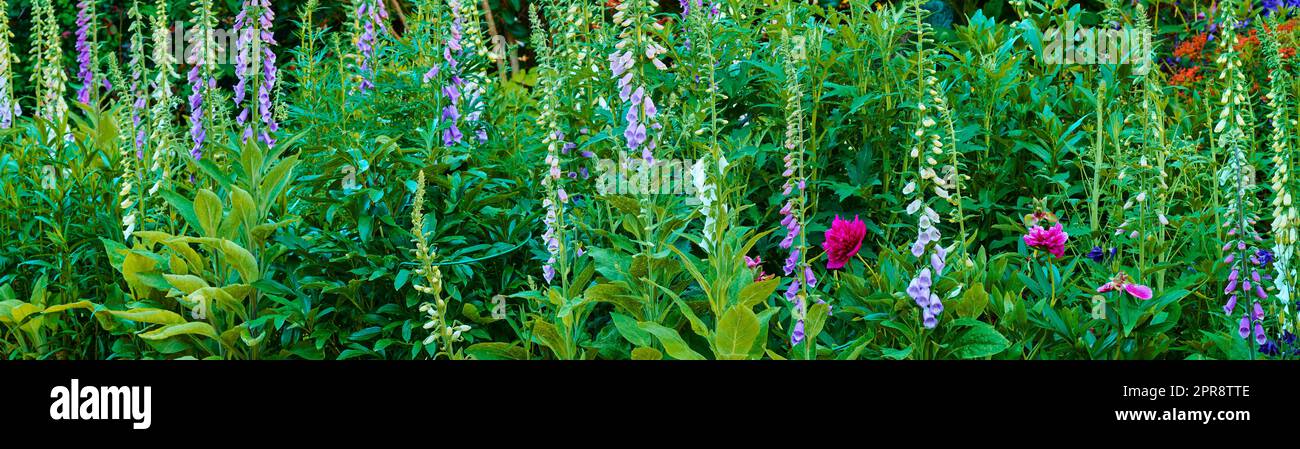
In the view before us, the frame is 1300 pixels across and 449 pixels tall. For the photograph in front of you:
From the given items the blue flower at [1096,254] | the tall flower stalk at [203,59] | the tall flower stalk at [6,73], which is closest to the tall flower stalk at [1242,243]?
the blue flower at [1096,254]

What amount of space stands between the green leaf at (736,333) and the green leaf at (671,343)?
0.22ft

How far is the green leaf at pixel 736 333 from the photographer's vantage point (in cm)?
295

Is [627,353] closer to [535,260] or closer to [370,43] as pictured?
[535,260]

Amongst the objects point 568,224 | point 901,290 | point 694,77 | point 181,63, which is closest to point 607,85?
point 694,77

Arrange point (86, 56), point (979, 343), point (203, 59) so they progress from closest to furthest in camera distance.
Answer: point (979, 343), point (203, 59), point (86, 56)

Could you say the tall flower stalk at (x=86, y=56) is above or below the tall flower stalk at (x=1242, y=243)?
above

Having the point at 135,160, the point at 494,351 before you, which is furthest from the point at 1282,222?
the point at 135,160

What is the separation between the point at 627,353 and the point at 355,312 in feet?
3.12

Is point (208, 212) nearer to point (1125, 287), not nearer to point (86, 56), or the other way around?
point (1125, 287)

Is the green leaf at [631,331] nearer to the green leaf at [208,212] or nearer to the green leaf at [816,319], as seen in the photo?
the green leaf at [816,319]

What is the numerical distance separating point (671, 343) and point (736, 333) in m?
0.17

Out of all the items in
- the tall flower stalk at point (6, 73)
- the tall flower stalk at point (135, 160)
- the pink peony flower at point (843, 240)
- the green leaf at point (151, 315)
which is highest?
the tall flower stalk at point (6, 73)

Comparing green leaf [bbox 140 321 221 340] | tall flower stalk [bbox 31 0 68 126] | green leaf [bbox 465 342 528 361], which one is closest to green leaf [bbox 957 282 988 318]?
green leaf [bbox 465 342 528 361]

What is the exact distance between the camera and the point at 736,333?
3.00 meters
